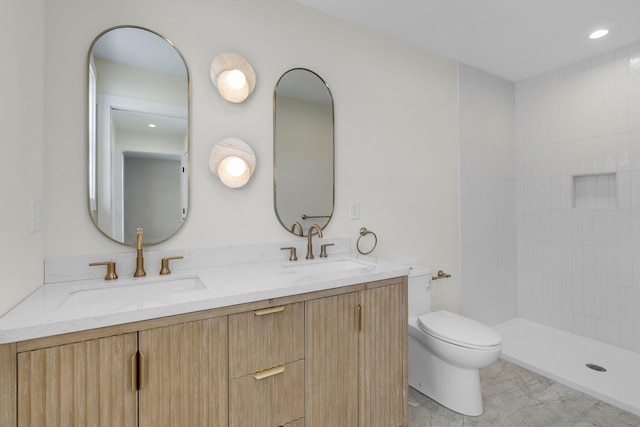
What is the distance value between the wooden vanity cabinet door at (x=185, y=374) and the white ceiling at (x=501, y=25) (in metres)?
1.95

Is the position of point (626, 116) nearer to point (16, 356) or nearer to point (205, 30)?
point (205, 30)

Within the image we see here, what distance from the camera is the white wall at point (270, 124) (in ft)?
4.59

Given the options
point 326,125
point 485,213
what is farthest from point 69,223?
point 485,213

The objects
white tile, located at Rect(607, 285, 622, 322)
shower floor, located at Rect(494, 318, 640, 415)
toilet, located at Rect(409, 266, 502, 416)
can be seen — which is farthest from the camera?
white tile, located at Rect(607, 285, 622, 322)

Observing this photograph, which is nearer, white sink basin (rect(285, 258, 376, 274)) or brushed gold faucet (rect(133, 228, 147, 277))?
brushed gold faucet (rect(133, 228, 147, 277))

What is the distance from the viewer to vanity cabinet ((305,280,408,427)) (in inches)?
52.9

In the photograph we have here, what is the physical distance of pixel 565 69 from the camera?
2.87m

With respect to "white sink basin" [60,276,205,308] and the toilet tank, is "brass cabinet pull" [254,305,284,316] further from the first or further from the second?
the toilet tank

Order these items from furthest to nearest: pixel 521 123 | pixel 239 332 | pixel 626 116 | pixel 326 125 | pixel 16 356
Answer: pixel 521 123, pixel 626 116, pixel 326 125, pixel 239 332, pixel 16 356

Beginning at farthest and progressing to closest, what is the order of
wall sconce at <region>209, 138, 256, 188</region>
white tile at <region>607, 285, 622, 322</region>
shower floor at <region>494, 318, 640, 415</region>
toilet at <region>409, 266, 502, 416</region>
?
white tile at <region>607, 285, 622, 322</region> → shower floor at <region>494, 318, 640, 415</region> → toilet at <region>409, 266, 502, 416</region> → wall sconce at <region>209, 138, 256, 188</region>

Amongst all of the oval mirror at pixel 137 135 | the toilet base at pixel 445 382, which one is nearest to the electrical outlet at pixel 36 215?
the oval mirror at pixel 137 135

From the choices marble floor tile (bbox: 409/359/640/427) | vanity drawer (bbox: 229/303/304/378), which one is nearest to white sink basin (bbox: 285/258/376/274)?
A: vanity drawer (bbox: 229/303/304/378)

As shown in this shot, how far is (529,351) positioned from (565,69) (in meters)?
2.48

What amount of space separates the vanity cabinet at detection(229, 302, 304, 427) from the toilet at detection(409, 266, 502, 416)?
38.9 inches
